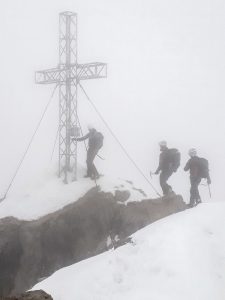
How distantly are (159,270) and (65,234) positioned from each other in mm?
8301

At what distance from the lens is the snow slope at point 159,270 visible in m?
9.87

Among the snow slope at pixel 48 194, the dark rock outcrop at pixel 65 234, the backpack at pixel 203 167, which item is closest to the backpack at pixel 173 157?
the backpack at pixel 203 167

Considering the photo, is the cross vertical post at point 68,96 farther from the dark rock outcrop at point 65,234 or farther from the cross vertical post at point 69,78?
the dark rock outcrop at point 65,234

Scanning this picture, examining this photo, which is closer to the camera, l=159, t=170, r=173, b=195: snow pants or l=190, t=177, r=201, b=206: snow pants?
l=190, t=177, r=201, b=206: snow pants

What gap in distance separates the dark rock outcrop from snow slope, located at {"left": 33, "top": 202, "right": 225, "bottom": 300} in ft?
18.0

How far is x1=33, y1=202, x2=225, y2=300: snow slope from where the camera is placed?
32.4ft

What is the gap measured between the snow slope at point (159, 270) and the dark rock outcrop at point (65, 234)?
5498mm

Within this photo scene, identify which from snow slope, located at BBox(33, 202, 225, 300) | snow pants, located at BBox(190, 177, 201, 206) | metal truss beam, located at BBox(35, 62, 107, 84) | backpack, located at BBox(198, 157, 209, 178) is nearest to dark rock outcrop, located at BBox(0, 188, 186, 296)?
snow pants, located at BBox(190, 177, 201, 206)

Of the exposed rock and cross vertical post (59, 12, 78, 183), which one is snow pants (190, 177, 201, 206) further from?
the exposed rock

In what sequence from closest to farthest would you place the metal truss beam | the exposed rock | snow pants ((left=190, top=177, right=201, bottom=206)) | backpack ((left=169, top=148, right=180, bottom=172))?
the exposed rock, snow pants ((left=190, top=177, right=201, bottom=206)), backpack ((left=169, top=148, right=180, bottom=172)), the metal truss beam

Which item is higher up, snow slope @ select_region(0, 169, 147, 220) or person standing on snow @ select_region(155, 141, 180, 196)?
person standing on snow @ select_region(155, 141, 180, 196)

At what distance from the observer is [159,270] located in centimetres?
1026

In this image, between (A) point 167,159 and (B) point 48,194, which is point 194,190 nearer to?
(A) point 167,159

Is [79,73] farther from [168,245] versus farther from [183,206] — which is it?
[168,245]
